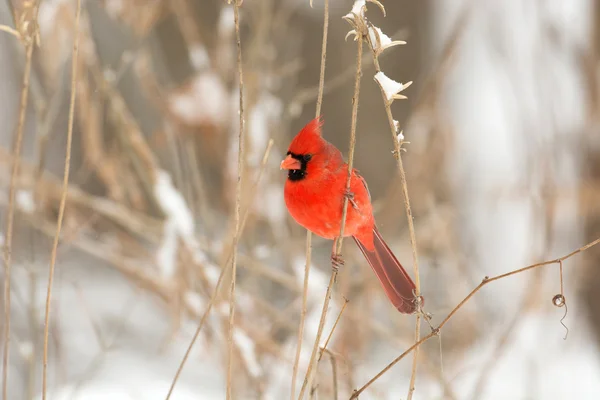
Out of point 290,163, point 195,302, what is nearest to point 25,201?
point 195,302

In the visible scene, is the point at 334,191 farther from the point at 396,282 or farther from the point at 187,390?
the point at 187,390

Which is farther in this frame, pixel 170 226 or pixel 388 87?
pixel 170 226

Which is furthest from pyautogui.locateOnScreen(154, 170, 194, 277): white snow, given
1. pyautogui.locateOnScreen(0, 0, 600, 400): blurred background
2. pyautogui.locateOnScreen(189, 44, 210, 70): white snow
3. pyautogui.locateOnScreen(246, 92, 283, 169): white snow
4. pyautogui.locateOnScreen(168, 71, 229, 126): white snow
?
pyautogui.locateOnScreen(168, 71, 229, 126): white snow

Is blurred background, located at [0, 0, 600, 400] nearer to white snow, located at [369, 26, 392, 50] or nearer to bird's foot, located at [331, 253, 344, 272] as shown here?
bird's foot, located at [331, 253, 344, 272]

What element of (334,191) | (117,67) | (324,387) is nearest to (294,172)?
(334,191)

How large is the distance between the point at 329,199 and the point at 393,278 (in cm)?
16

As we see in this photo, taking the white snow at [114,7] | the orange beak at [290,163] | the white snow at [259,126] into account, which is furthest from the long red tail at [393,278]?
the white snow at [114,7]

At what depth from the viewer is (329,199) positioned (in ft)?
2.84

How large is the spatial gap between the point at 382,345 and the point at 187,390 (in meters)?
1.03

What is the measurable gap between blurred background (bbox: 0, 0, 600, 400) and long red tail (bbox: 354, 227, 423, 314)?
17 centimetres

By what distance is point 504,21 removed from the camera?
8.27 feet

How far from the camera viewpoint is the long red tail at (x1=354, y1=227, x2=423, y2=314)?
0.72 m

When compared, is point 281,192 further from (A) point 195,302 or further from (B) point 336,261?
(B) point 336,261

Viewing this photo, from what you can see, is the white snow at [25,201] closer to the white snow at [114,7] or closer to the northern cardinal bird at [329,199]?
the white snow at [114,7]
